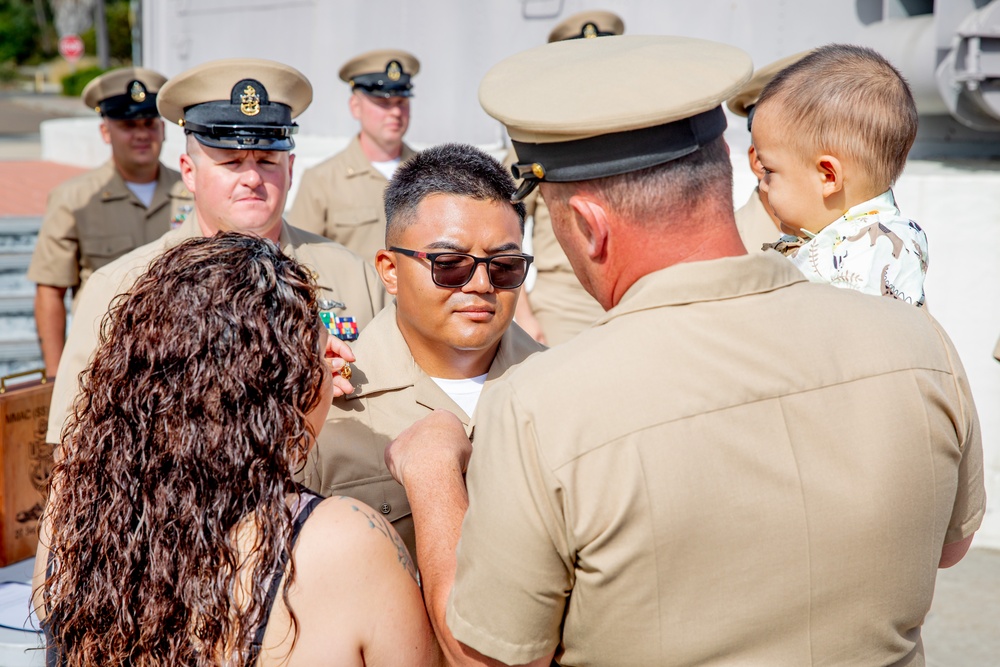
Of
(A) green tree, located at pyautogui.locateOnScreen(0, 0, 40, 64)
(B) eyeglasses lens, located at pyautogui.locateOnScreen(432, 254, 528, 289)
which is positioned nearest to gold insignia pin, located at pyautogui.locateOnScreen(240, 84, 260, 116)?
(B) eyeglasses lens, located at pyautogui.locateOnScreen(432, 254, 528, 289)

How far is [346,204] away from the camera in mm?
5410

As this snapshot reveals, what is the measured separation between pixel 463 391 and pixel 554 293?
2.65 metres

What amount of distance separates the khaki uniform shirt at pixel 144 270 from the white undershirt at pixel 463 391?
564 millimetres

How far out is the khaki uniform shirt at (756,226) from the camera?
3.53 m

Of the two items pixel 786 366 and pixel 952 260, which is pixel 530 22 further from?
pixel 786 366

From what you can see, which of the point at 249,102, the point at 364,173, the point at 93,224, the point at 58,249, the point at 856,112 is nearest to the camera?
the point at 856,112

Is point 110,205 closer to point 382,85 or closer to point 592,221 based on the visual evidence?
point 382,85

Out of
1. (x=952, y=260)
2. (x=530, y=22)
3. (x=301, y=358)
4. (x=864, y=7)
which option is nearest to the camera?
(x=301, y=358)

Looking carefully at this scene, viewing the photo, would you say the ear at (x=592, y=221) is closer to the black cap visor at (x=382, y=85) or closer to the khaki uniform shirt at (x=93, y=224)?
the khaki uniform shirt at (x=93, y=224)

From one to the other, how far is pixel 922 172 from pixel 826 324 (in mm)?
3762

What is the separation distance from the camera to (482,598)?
142 cm

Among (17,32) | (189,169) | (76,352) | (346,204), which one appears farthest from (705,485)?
(17,32)

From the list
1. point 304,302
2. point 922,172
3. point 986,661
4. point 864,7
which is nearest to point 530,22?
point 864,7

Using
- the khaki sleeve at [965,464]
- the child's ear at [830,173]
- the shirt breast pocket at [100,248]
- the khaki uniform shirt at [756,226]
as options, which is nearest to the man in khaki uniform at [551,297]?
the khaki uniform shirt at [756,226]
